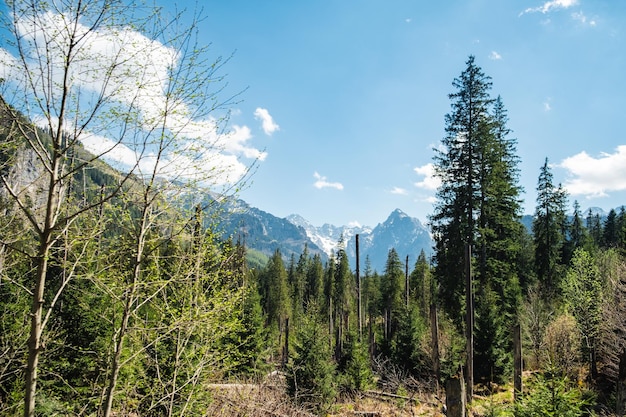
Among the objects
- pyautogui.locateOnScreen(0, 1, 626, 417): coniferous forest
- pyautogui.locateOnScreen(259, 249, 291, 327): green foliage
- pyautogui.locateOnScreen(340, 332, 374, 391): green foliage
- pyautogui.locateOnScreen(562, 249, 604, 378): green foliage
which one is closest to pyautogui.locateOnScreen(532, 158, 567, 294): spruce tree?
pyautogui.locateOnScreen(0, 1, 626, 417): coniferous forest

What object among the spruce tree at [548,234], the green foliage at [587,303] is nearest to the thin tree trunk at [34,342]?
the green foliage at [587,303]

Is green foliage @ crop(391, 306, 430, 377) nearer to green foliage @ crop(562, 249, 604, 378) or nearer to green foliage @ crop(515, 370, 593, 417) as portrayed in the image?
green foliage @ crop(562, 249, 604, 378)

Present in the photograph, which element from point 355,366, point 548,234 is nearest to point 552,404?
point 355,366

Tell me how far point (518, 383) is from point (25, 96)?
16.0 metres

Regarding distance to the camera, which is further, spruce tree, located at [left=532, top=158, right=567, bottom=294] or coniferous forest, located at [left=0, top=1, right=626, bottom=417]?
spruce tree, located at [left=532, top=158, right=567, bottom=294]

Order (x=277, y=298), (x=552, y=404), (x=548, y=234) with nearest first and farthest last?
(x=552, y=404)
(x=548, y=234)
(x=277, y=298)

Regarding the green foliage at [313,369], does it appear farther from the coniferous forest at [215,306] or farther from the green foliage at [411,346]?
the green foliage at [411,346]

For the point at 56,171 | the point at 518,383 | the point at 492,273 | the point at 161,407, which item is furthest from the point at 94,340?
the point at 492,273

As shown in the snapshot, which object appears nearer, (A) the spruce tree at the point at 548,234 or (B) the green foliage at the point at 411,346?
(B) the green foliage at the point at 411,346

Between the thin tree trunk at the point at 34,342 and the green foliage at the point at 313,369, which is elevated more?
the thin tree trunk at the point at 34,342

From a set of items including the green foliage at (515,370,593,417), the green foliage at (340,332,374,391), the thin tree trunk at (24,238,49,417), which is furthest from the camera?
the green foliage at (340,332,374,391)

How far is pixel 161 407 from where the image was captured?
8.79 meters

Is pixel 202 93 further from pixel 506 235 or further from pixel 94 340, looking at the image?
pixel 506 235

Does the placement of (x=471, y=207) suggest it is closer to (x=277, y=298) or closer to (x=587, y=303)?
(x=587, y=303)
